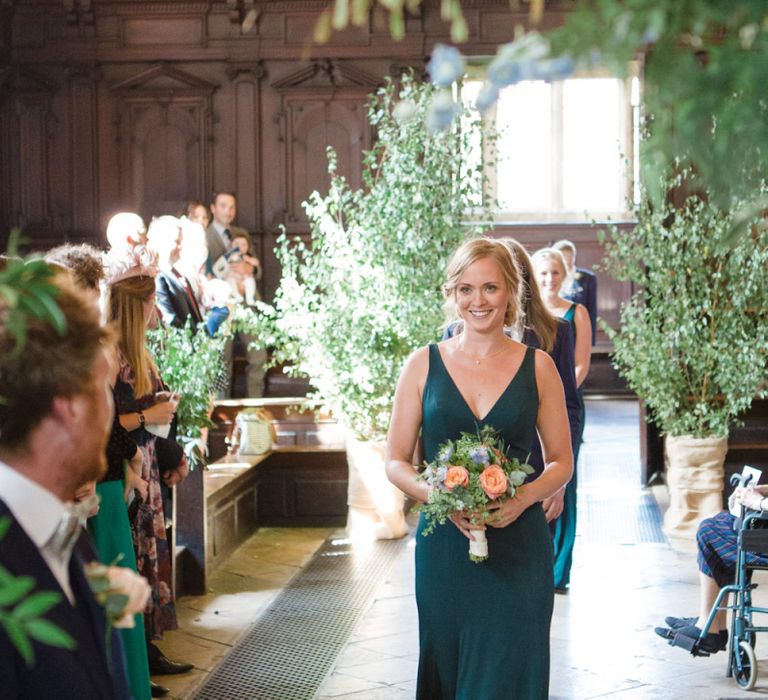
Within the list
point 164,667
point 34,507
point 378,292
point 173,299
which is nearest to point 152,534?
point 164,667

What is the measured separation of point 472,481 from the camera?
3.17 metres

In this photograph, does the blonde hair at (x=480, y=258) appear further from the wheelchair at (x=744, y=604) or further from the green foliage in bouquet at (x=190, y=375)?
the green foliage in bouquet at (x=190, y=375)

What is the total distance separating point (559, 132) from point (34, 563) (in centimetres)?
1388

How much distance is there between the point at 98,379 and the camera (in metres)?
1.54

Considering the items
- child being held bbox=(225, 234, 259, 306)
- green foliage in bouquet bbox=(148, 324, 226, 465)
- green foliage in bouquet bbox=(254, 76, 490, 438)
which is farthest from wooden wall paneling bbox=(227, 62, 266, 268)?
green foliage in bouquet bbox=(148, 324, 226, 465)

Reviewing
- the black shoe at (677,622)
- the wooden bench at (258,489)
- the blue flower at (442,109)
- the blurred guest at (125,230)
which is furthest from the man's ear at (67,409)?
the wooden bench at (258,489)

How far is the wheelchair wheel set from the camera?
15.1 ft

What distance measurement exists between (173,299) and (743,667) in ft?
13.4

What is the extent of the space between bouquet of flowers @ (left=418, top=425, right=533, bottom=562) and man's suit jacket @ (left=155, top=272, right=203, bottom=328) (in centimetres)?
436

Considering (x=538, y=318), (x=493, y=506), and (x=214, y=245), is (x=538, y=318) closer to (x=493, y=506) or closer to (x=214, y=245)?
(x=493, y=506)

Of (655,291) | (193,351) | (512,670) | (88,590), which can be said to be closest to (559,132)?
(655,291)

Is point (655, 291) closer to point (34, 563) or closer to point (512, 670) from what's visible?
point (512, 670)

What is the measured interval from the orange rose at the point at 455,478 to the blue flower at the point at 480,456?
0.05m

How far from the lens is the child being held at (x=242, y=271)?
10617mm
